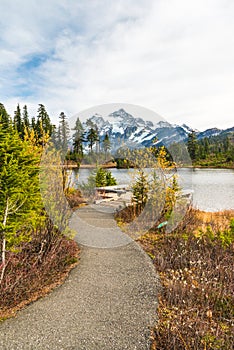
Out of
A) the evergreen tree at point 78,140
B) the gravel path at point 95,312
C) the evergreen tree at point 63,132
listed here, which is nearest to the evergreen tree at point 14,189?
the gravel path at point 95,312

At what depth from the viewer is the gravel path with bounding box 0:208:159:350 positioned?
254 centimetres

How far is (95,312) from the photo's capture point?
119 inches

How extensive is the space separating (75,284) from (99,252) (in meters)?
1.36

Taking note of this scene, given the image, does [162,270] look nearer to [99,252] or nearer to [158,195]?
[99,252]

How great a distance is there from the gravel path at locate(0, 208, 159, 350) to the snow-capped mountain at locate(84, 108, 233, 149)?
3494mm

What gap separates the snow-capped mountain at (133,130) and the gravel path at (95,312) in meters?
3.49

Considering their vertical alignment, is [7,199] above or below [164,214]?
above

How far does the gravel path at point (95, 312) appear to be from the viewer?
8.34 ft

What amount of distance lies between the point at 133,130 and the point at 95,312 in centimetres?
506

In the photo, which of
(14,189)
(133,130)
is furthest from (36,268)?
(133,130)

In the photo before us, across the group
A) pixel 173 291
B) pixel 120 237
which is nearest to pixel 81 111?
pixel 120 237

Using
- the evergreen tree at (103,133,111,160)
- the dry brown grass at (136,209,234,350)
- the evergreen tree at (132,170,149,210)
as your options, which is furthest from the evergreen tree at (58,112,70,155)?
the dry brown grass at (136,209,234,350)

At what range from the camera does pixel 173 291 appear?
11.0 ft

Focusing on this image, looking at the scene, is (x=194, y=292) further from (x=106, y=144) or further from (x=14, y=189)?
(x=106, y=144)
